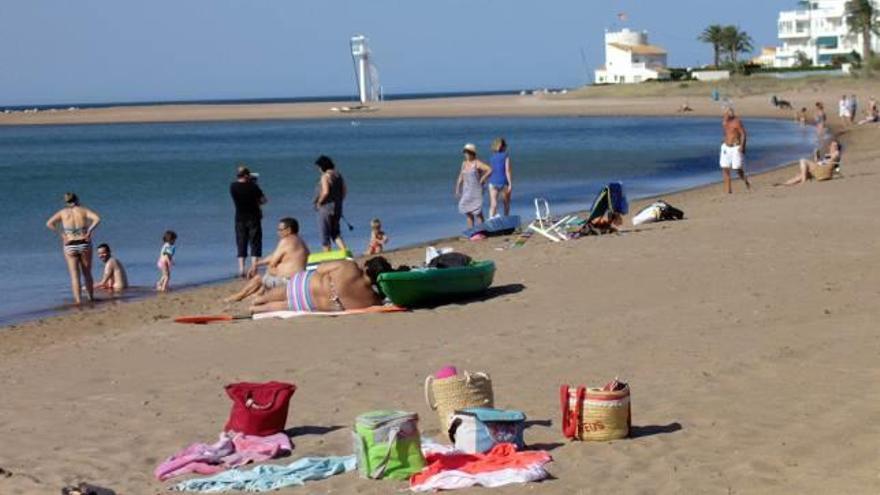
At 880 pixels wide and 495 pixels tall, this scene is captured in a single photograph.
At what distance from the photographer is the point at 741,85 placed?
89625mm

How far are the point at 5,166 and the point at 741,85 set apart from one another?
164ft

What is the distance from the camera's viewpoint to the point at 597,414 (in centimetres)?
755

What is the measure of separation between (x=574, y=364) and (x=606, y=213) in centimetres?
706

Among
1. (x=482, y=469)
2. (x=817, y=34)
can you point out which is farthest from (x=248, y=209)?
(x=817, y=34)

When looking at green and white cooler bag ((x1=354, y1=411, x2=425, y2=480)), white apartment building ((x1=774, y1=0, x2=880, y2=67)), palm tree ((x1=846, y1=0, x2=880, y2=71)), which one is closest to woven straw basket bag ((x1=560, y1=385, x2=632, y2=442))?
green and white cooler bag ((x1=354, y1=411, x2=425, y2=480))

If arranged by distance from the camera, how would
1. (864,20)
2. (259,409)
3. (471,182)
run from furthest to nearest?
(864,20) → (471,182) → (259,409)

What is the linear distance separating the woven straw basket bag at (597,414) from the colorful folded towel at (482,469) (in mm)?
346

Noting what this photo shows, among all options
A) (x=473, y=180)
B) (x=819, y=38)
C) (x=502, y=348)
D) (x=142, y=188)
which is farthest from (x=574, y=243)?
(x=819, y=38)

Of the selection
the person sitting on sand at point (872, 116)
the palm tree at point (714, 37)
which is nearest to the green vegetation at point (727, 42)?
the palm tree at point (714, 37)

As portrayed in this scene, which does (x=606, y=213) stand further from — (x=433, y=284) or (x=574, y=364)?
(x=574, y=364)

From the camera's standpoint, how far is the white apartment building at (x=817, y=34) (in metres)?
115

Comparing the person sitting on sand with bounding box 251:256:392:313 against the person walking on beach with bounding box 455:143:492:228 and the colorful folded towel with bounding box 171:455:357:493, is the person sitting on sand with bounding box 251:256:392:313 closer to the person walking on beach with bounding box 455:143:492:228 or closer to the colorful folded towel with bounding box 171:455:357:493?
the colorful folded towel with bounding box 171:455:357:493

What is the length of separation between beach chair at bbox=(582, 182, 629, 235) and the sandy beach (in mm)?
460

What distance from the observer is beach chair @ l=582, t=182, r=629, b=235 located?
53.8 ft
